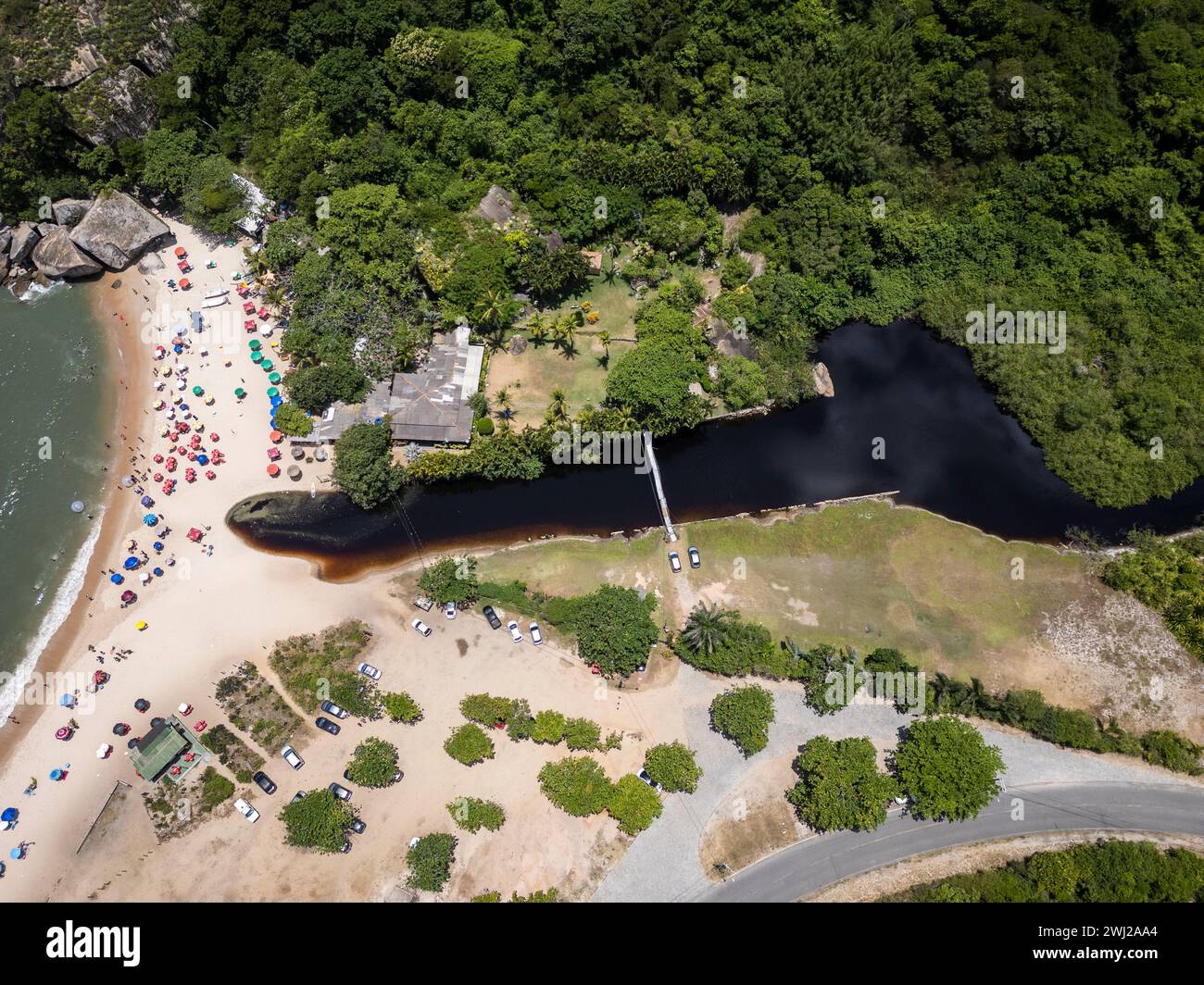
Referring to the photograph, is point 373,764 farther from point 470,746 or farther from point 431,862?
point 431,862

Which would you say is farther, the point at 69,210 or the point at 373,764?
the point at 69,210

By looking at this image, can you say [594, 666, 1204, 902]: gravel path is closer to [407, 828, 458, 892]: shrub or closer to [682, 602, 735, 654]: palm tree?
[682, 602, 735, 654]: palm tree

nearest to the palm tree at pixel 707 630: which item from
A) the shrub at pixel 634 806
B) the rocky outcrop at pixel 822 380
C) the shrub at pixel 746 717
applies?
the shrub at pixel 746 717

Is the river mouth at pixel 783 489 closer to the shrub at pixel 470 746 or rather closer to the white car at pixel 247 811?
the shrub at pixel 470 746

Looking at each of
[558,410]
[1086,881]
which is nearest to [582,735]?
[558,410]
